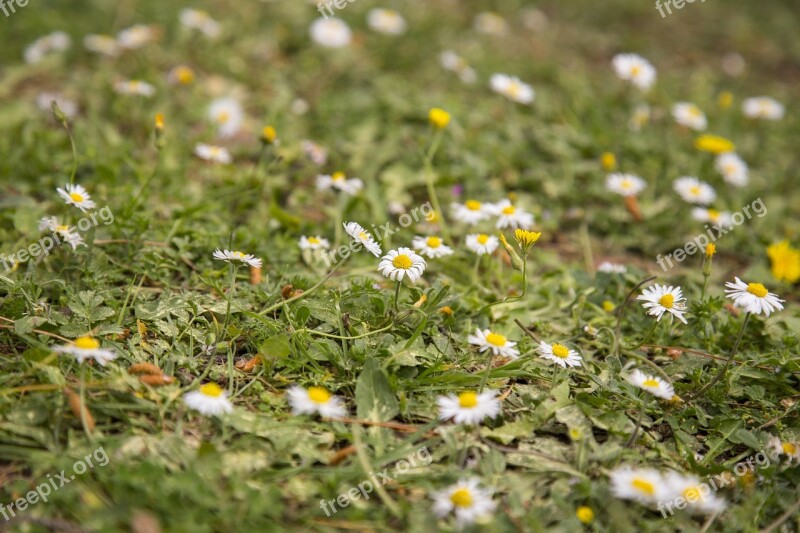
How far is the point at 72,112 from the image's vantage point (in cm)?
376

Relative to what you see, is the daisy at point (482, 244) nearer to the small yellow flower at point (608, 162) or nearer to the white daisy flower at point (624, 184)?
the white daisy flower at point (624, 184)

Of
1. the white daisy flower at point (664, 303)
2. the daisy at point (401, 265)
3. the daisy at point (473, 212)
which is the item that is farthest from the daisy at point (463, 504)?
the daisy at point (473, 212)

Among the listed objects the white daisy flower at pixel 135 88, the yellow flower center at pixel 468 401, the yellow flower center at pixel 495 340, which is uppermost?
the white daisy flower at pixel 135 88

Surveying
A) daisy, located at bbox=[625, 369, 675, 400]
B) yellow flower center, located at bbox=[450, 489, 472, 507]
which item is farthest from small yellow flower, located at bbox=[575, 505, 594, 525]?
daisy, located at bbox=[625, 369, 675, 400]

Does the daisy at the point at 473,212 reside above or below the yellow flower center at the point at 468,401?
below

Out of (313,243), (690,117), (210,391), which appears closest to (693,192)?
(690,117)

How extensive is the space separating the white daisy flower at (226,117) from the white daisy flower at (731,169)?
2674 millimetres

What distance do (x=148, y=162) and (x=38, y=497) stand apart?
6.89ft

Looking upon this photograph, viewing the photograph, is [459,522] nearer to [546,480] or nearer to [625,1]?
[546,480]

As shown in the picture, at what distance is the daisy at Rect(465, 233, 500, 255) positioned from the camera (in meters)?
2.71

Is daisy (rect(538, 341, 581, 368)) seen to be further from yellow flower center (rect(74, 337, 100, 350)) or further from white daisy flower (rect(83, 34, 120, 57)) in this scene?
white daisy flower (rect(83, 34, 120, 57))

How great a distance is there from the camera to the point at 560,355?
2.25 meters

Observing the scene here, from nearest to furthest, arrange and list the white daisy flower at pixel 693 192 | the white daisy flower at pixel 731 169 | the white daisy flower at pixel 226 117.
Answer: the white daisy flower at pixel 693 192, the white daisy flower at pixel 731 169, the white daisy flower at pixel 226 117

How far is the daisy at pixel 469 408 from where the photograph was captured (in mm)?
1931
